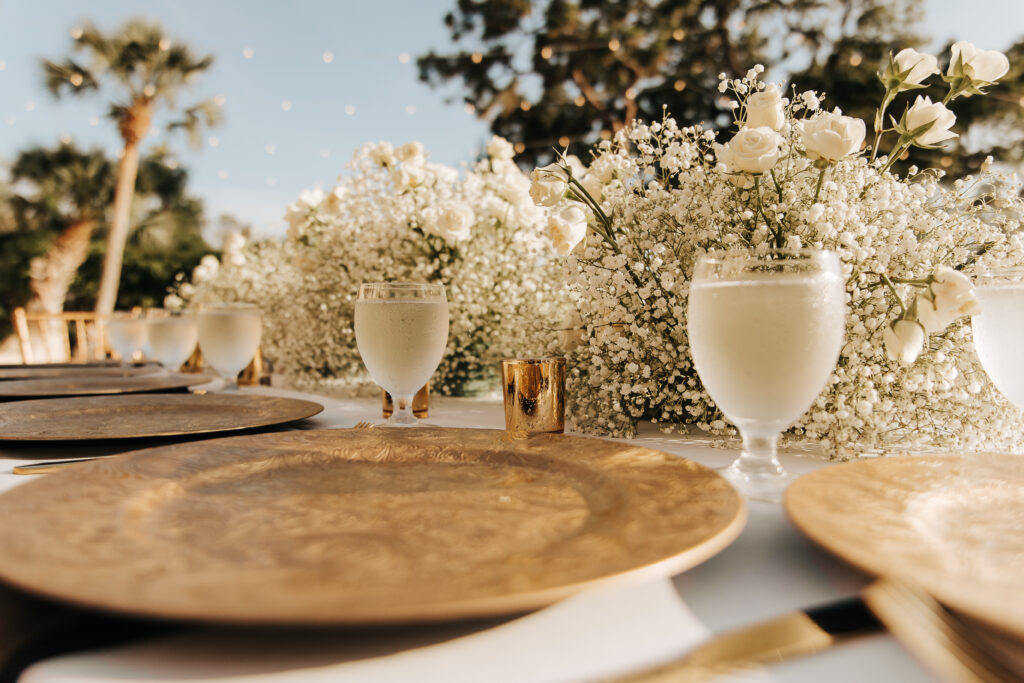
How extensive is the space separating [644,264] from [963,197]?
1.64 feet

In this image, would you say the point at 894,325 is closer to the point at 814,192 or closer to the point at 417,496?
the point at 814,192

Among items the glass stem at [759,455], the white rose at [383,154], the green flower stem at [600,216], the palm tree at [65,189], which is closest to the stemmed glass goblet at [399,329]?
the green flower stem at [600,216]

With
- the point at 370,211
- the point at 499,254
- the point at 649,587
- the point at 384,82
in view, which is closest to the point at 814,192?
the point at 649,587

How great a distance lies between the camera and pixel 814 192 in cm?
96

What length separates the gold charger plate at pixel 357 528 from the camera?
0.35m

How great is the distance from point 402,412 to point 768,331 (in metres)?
0.65

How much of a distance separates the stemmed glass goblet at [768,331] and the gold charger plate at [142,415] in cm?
69

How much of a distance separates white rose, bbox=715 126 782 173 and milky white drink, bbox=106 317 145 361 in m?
2.22

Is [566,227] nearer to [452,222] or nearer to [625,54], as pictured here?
[452,222]

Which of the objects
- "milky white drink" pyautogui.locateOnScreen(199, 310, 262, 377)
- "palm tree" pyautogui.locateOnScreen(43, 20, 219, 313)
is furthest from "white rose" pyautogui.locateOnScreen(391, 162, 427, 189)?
"palm tree" pyautogui.locateOnScreen(43, 20, 219, 313)

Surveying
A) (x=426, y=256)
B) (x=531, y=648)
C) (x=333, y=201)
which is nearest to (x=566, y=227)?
(x=531, y=648)

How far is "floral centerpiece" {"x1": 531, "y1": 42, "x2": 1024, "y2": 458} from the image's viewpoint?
829 millimetres

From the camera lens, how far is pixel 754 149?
83 centimetres

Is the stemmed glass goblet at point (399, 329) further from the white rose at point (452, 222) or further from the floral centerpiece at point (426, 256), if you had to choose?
the white rose at point (452, 222)
